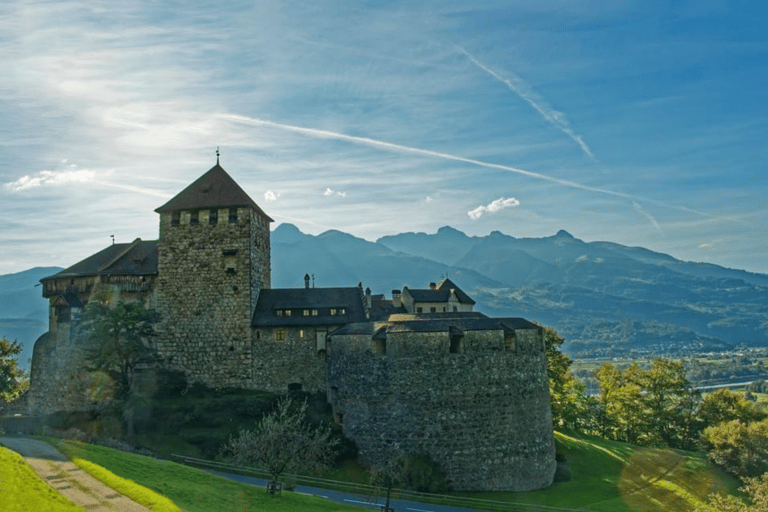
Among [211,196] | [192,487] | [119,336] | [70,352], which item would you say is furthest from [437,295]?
[192,487]

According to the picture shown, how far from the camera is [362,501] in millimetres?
41625

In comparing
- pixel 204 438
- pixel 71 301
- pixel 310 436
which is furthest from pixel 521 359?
pixel 71 301

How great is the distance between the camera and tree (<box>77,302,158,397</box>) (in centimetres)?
5241

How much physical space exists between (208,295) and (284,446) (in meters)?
20.2

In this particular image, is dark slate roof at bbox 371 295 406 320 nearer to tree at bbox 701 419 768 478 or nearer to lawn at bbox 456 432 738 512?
lawn at bbox 456 432 738 512

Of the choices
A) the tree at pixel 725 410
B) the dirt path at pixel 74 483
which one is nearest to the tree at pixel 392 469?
the dirt path at pixel 74 483

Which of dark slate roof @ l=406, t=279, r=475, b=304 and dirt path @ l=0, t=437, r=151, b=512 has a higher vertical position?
dark slate roof @ l=406, t=279, r=475, b=304

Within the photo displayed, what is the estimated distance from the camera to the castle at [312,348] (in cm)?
4744

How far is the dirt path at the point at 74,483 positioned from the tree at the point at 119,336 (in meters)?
20.2

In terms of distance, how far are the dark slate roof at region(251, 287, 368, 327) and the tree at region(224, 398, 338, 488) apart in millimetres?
8043

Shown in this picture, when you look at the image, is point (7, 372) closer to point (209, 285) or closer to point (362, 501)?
point (209, 285)

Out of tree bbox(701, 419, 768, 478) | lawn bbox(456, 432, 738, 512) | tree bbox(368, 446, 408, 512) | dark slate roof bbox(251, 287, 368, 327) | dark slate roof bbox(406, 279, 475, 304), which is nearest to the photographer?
tree bbox(368, 446, 408, 512)

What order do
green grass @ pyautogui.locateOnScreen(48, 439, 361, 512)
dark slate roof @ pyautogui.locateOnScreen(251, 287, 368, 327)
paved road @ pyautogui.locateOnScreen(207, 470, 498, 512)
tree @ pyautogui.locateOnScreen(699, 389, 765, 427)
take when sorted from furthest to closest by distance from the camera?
tree @ pyautogui.locateOnScreen(699, 389, 765, 427) < dark slate roof @ pyautogui.locateOnScreen(251, 287, 368, 327) < paved road @ pyautogui.locateOnScreen(207, 470, 498, 512) < green grass @ pyautogui.locateOnScreen(48, 439, 361, 512)

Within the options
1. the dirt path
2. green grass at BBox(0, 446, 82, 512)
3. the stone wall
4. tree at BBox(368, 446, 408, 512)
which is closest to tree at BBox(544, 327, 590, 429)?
the stone wall
